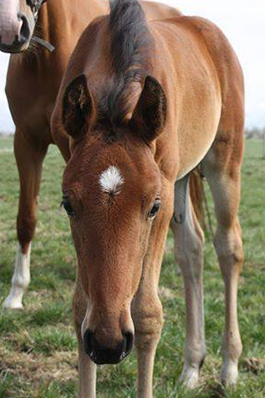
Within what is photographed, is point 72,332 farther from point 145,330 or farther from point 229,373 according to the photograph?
point 145,330

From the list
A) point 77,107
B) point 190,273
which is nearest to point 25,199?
point 190,273

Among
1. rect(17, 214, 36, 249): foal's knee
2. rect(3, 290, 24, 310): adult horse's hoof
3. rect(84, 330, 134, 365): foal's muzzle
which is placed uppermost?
rect(84, 330, 134, 365): foal's muzzle

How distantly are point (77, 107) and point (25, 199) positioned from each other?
2.74 m

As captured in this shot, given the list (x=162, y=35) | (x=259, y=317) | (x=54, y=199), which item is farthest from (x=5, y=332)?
(x=54, y=199)

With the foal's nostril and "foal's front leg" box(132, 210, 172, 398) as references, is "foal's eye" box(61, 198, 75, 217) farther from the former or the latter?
the foal's nostril

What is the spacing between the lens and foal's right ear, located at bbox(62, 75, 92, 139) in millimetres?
2490

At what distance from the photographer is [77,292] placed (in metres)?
2.96

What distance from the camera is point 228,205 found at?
400cm

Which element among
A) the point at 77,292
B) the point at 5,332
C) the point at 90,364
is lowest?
the point at 5,332

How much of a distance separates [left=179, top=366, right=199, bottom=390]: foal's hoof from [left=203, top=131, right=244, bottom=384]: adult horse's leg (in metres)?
0.30

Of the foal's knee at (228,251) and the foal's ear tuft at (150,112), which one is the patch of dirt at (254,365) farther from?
the foal's ear tuft at (150,112)

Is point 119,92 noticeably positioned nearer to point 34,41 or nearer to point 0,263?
point 34,41

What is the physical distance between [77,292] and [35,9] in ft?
6.06

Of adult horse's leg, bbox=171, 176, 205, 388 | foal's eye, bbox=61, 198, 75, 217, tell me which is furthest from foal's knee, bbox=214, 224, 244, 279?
foal's eye, bbox=61, 198, 75, 217
